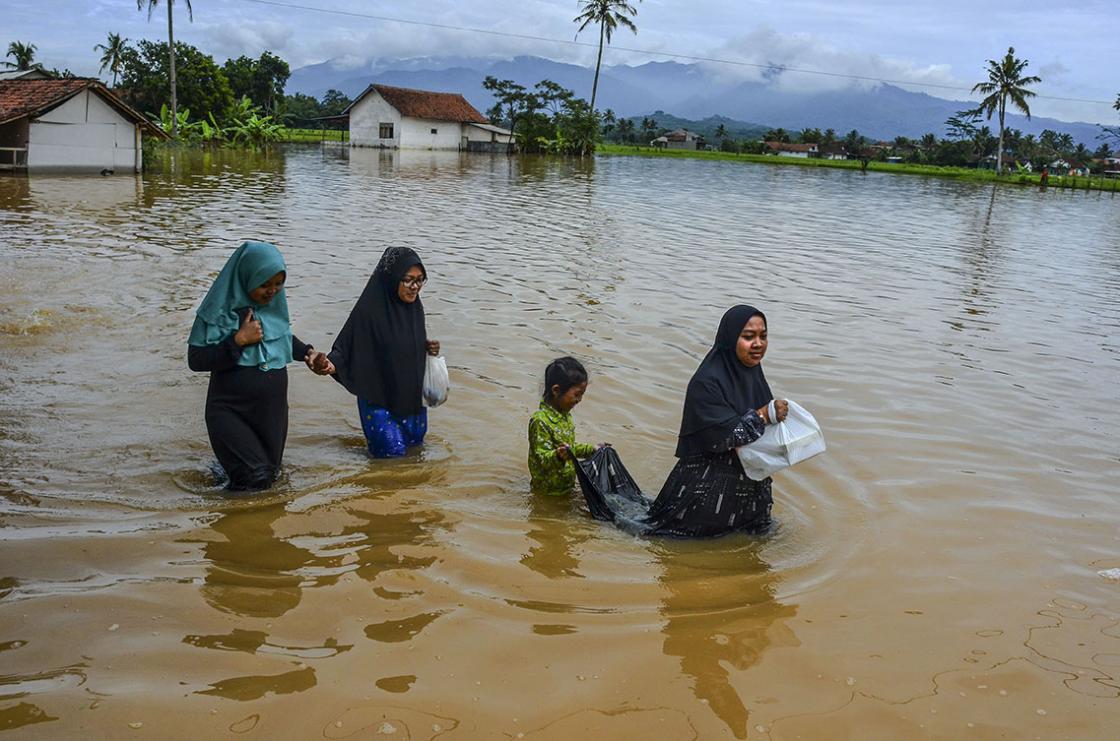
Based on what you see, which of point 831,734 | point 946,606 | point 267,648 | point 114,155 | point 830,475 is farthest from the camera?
point 114,155

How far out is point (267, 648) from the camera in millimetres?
3484

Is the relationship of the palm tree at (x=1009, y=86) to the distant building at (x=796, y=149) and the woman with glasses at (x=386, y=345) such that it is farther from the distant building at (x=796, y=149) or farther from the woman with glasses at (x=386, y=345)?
the woman with glasses at (x=386, y=345)

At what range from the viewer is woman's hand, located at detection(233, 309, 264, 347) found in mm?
4765

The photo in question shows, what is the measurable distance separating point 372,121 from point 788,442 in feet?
184

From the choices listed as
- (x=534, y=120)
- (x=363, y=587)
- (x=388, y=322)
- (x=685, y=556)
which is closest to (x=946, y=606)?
(x=685, y=556)

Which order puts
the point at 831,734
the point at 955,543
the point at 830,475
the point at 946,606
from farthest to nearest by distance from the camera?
1. the point at 830,475
2. the point at 955,543
3. the point at 946,606
4. the point at 831,734

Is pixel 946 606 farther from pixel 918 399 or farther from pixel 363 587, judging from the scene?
pixel 918 399

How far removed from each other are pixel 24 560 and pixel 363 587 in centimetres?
154

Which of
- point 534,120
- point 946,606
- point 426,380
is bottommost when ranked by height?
point 946,606

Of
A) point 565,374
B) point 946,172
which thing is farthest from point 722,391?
point 946,172

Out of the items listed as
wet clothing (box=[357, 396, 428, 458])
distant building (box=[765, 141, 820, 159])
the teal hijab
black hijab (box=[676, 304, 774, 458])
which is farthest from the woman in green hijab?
distant building (box=[765, 141, 820, 159])

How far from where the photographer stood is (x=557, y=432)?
5238 mm

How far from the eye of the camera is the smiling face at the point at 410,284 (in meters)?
5.44

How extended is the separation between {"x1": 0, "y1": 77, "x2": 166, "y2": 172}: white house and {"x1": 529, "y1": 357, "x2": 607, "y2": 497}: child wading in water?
24151mm
